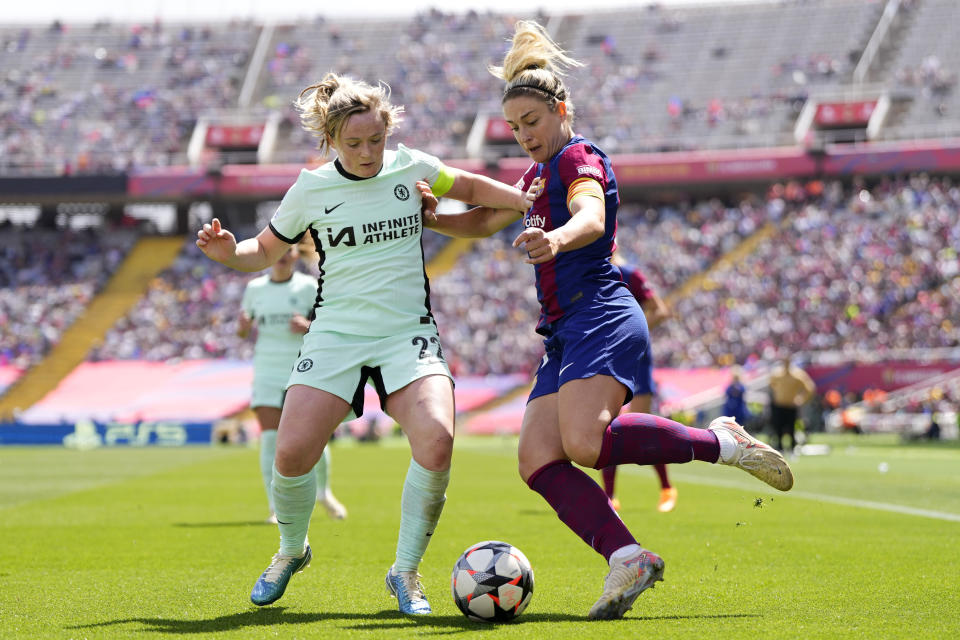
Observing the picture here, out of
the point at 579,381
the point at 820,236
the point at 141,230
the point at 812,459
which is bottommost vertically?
the point at 812,459

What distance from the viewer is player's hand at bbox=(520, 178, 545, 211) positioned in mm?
5523

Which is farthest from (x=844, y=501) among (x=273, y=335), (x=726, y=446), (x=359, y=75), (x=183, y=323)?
(x=359, y=75)

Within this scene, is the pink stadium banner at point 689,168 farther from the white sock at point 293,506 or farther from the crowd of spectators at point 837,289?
the white sock at point 293,506

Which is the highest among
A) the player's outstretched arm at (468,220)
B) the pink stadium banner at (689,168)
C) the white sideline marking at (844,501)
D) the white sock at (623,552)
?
the pink stadium banner at (689,168)

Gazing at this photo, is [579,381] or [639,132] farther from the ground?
[639,132]

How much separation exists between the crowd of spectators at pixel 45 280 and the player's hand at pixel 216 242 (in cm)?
4053

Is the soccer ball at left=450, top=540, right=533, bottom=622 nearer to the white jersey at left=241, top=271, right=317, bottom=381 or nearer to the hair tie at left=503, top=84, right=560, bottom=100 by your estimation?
the hair tie at left=503, top=84, right=560, bottom=100

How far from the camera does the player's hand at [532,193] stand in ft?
18.1

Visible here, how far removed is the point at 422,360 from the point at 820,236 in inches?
1341

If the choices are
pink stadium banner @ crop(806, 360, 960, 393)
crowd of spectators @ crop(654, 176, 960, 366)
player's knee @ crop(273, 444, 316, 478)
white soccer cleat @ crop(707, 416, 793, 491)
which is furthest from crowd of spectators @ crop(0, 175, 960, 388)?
player's knee @ crop(273, 444, 316, 478)

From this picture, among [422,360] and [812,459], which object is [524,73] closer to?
[422,360]

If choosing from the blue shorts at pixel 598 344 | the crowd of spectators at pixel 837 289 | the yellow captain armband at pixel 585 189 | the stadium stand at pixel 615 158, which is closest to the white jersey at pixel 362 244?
the blue shorts at pixel 598 344

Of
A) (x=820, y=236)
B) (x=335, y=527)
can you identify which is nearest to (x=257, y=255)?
(x=335, y=527)

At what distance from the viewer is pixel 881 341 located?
3294 cm
